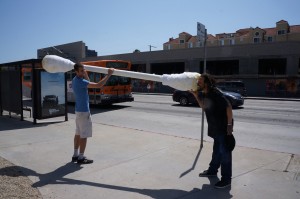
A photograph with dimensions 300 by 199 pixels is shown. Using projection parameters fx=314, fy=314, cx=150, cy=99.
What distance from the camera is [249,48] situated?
36312 mm

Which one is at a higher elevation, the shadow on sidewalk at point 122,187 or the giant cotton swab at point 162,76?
the giant cotton swab at point 162,76

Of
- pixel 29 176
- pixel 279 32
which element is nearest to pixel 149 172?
pixel 29 176

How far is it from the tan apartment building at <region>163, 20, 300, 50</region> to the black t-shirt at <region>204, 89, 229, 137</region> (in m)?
57.4

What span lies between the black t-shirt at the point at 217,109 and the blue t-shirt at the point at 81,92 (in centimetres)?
227

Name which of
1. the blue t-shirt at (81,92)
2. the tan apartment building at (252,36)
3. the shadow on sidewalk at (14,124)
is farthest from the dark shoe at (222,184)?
the tan apartment building at (252,36)

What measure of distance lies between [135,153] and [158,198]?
2.47m

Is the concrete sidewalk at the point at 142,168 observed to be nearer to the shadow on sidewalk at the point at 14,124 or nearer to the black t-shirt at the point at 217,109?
the black t-shirt at the point at 217,109

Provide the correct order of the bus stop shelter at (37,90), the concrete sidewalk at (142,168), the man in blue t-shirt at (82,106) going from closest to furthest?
the concrete sidewalk at (142,168)
the man in blue t-shirt at (82,106)
the bus stop shelter at (37,90)

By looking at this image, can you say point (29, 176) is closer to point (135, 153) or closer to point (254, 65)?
point (135, 153)

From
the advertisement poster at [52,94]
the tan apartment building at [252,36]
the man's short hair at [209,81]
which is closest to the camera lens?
the man's short hair at [209,81]

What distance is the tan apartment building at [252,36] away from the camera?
6836 cm

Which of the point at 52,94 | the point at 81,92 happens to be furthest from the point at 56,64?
the point at 52,94

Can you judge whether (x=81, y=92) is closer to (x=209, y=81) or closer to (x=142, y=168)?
(x=142, y=168)

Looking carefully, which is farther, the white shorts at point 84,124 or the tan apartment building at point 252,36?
the tan apartment building at point 252,36
